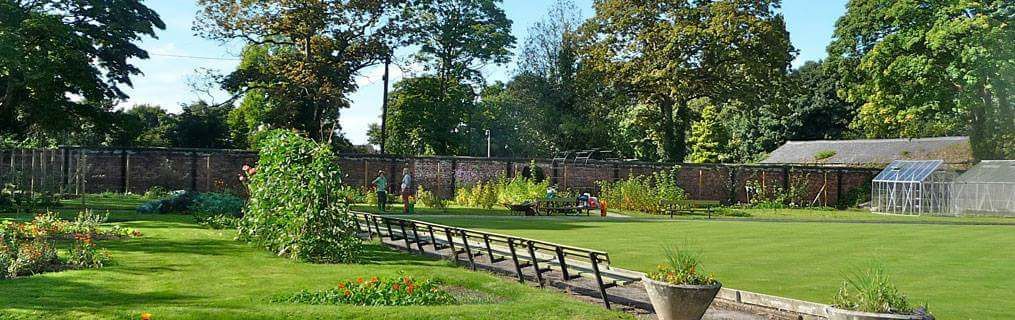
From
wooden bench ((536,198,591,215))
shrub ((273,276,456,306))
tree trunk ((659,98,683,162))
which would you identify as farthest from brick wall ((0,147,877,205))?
shrub ((273,276,456,306))

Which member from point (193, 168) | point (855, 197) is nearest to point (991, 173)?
point (855, 197)

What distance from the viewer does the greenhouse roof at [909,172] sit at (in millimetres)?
39875

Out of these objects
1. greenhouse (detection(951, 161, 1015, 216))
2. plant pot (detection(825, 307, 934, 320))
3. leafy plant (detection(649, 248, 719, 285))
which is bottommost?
plant pot (detection(825, 307, 934, 320))

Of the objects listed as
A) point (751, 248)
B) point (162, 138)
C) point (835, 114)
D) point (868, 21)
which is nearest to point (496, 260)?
point (751, 248)

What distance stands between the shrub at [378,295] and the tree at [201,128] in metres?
50.1

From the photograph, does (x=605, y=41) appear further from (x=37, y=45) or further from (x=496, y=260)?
(x=496, y=260)

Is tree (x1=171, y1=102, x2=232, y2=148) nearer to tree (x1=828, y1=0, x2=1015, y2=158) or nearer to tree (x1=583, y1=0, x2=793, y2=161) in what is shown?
tree (x1=583, y1=0, x2=793, y2=161)

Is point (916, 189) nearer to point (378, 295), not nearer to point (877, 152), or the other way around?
point (877, 152)

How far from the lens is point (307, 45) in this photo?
4519 cm

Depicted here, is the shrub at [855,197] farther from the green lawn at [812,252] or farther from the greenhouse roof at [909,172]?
the green lawn at [812,252]

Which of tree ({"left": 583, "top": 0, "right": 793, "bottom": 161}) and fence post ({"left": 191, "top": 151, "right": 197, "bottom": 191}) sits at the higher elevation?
tree ({"left": 583, "top": 0, "right": 793, "bottom": 161})

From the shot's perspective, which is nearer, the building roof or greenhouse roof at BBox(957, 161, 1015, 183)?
greenhouse roof at BBox(957, 161, 1015, 183)

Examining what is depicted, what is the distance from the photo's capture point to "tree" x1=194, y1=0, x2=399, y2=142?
4466 cm

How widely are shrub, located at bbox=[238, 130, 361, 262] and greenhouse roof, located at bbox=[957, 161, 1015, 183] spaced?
33.3 metres
